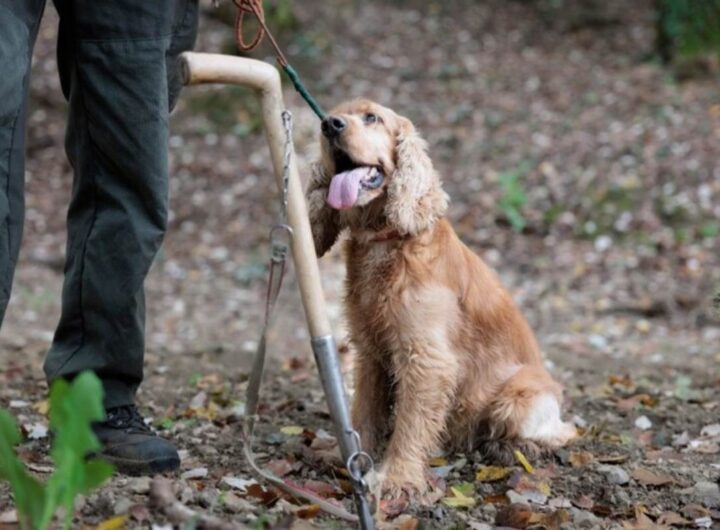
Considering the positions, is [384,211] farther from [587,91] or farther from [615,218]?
[587,91]

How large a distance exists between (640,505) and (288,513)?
1268 mm

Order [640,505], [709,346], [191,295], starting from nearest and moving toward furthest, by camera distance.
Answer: [640,505] < [709,346] < [191,295]

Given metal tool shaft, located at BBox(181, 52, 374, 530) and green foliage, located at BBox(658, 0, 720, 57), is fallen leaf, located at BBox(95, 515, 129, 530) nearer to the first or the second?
metal tool shaft, located at BBox(181, 52, 374, 530)

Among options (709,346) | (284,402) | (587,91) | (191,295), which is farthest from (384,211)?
(587,91)

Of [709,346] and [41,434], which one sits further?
[709,346]

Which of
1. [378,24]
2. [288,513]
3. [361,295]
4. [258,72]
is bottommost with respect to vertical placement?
[288,513]

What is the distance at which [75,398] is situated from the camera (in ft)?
6.93

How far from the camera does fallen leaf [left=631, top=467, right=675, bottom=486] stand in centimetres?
364

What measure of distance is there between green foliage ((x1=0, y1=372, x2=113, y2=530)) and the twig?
1.12 feet

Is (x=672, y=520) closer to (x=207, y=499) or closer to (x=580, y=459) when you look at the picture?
(x=580, y=459)

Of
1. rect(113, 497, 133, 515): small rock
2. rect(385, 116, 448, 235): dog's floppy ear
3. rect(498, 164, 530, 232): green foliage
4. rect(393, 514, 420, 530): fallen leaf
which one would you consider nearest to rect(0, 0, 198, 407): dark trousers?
rect(113, 497, 133, 515): small rock

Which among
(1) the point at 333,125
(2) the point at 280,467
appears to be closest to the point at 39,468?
(2) the point at 280,467

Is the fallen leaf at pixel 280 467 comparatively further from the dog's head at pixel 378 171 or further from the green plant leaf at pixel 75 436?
the green plant leaf at pixel 75 436

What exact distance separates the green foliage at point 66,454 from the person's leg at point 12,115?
1015mm
